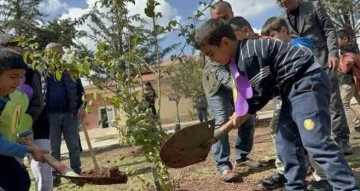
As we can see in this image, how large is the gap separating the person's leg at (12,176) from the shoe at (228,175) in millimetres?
1918

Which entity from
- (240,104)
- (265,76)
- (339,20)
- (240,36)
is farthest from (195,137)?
(339,20)

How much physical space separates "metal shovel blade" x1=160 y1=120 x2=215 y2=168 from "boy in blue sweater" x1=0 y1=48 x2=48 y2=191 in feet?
2.59

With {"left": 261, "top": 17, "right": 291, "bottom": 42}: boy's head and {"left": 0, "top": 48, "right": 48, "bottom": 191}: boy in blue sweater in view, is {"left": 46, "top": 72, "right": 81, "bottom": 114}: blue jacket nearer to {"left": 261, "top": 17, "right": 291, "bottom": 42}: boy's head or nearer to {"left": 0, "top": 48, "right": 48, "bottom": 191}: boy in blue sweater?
{"left": 0, "top": 48, "right": 48, "bottom": 191}: boy in blue sweater

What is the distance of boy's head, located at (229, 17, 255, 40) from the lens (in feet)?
13.7

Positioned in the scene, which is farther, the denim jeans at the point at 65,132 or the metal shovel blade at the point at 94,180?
the denim jeans at the point at 65,132

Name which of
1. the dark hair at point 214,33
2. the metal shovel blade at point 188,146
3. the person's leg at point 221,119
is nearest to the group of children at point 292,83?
the dark hair at point 214,33

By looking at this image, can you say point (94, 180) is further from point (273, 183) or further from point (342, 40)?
point (342, 40)

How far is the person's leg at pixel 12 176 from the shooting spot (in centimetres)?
310

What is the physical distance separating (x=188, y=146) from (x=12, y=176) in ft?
3.76

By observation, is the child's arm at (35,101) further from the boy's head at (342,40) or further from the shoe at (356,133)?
the shoe at (356,133)

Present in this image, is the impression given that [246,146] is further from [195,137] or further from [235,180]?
[195,137]

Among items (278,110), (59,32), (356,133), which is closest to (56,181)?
(278,110)

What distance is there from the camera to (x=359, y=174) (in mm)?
4168

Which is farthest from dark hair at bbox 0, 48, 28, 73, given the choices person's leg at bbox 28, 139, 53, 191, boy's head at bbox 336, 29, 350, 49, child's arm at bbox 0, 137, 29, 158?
boy's head at bbox 336, 29, 350, 49
